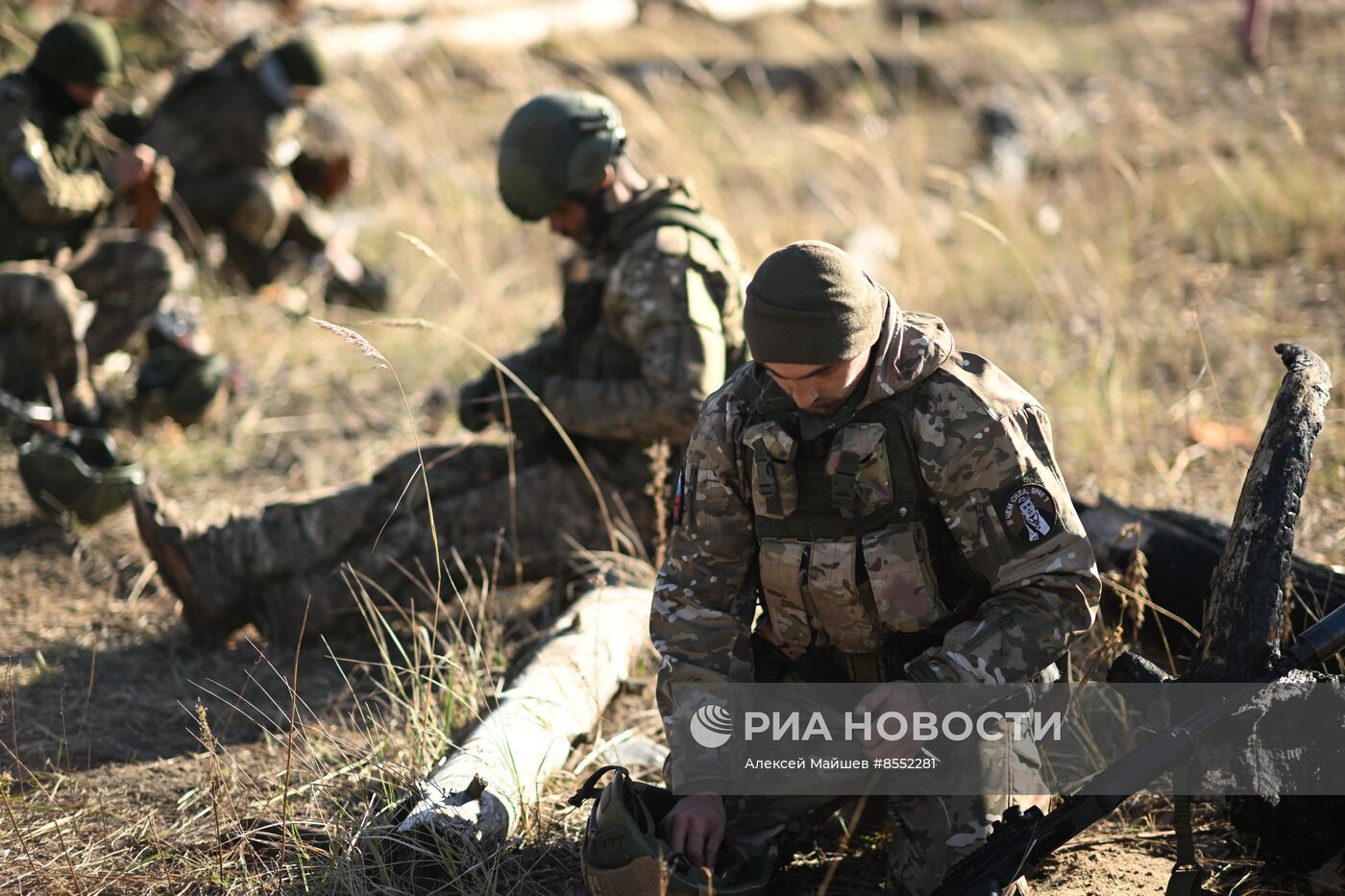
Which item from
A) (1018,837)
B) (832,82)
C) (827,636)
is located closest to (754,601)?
(827,636)

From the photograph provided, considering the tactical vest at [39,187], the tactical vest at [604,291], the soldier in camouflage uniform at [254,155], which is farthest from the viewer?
→ the soldier in camouflage uniform at [254,155]

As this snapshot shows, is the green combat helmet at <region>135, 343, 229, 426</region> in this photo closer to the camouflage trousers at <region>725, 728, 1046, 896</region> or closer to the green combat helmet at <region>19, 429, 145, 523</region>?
the green combat helmet at <region>19, 429, 145, 523</region>

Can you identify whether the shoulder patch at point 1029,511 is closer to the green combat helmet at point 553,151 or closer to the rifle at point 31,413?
the green combat helmet at point 553,151

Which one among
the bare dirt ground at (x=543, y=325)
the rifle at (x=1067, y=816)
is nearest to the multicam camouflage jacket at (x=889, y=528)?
the rifle at (x=1067, y=816)

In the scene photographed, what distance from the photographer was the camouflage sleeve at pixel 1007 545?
2.48 m

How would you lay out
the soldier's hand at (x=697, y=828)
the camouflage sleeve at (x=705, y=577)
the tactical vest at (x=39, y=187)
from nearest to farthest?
1. the soldier's hand at (x=697, y=828)
2. the camouflage sleeve at (x=705, y=577)
3. the tactical vest at (x=39, y=187)

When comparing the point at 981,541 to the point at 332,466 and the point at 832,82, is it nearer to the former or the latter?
the point at 332,466

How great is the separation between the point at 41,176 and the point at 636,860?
4356mm

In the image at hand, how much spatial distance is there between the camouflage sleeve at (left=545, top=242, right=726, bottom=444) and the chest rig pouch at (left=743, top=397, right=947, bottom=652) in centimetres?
112

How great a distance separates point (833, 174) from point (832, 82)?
Answer: 346cm

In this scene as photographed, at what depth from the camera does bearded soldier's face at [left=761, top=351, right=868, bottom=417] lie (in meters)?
2.48

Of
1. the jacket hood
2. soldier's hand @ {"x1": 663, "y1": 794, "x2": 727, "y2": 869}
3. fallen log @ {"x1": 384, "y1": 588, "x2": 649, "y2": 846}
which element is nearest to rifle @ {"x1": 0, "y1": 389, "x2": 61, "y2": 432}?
fallen log @ {"x1": 384, "y1": 588, "x2": 649, "y2": 846}

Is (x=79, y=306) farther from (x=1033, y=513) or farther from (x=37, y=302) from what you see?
(x=1033, y=513)

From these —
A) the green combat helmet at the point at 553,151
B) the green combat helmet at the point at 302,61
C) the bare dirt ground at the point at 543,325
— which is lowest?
the bare dirt ground at the point at 543,325
